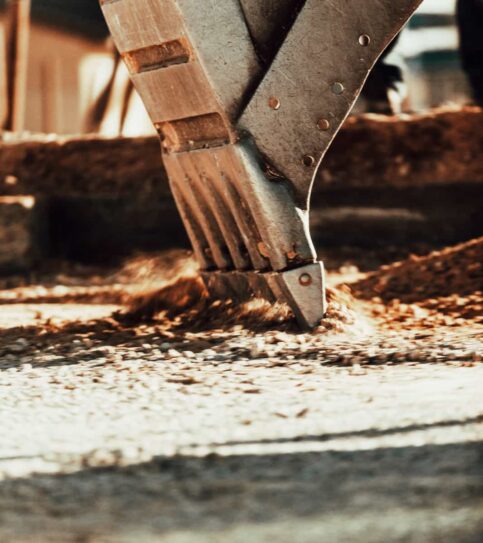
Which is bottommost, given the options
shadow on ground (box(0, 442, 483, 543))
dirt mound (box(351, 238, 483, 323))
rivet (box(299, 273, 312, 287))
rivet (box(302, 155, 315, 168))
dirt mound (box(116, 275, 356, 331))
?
dirt mound (box(351, 238, 483, 323))

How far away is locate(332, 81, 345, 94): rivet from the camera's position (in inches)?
145

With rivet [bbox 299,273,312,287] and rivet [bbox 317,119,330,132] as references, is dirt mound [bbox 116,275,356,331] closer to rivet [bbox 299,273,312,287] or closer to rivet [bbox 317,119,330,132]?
rivet [bbox 299,273,312,287]

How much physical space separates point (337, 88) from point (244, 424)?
1.44 m

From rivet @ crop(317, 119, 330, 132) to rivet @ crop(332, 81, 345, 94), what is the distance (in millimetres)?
95

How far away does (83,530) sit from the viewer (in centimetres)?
195

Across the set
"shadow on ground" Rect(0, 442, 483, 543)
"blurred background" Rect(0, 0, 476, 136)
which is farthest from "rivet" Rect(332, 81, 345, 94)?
"blurred background" Rect(0, 0, 476, 136)

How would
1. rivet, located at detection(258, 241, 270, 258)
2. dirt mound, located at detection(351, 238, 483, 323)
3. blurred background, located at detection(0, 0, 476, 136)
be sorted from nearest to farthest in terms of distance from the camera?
rivet, located at detection(258, 241, 270, 258)
dirt mound, located at detection(351, 238, 483, 323)
blurred background, located at detection(0, 0, 476, 136)

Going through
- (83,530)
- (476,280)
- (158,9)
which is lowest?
(476,280)

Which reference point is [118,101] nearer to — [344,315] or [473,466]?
[344,315]

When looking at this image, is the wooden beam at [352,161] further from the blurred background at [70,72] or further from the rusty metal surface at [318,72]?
the blurred background at [70,72]

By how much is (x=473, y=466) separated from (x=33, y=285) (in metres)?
3.85

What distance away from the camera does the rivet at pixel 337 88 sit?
3686 mm

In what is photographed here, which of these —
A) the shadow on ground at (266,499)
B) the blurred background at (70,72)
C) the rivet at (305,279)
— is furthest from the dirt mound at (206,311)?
the blurred background at (70,72)

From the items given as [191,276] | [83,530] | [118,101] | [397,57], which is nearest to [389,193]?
[397,57]
